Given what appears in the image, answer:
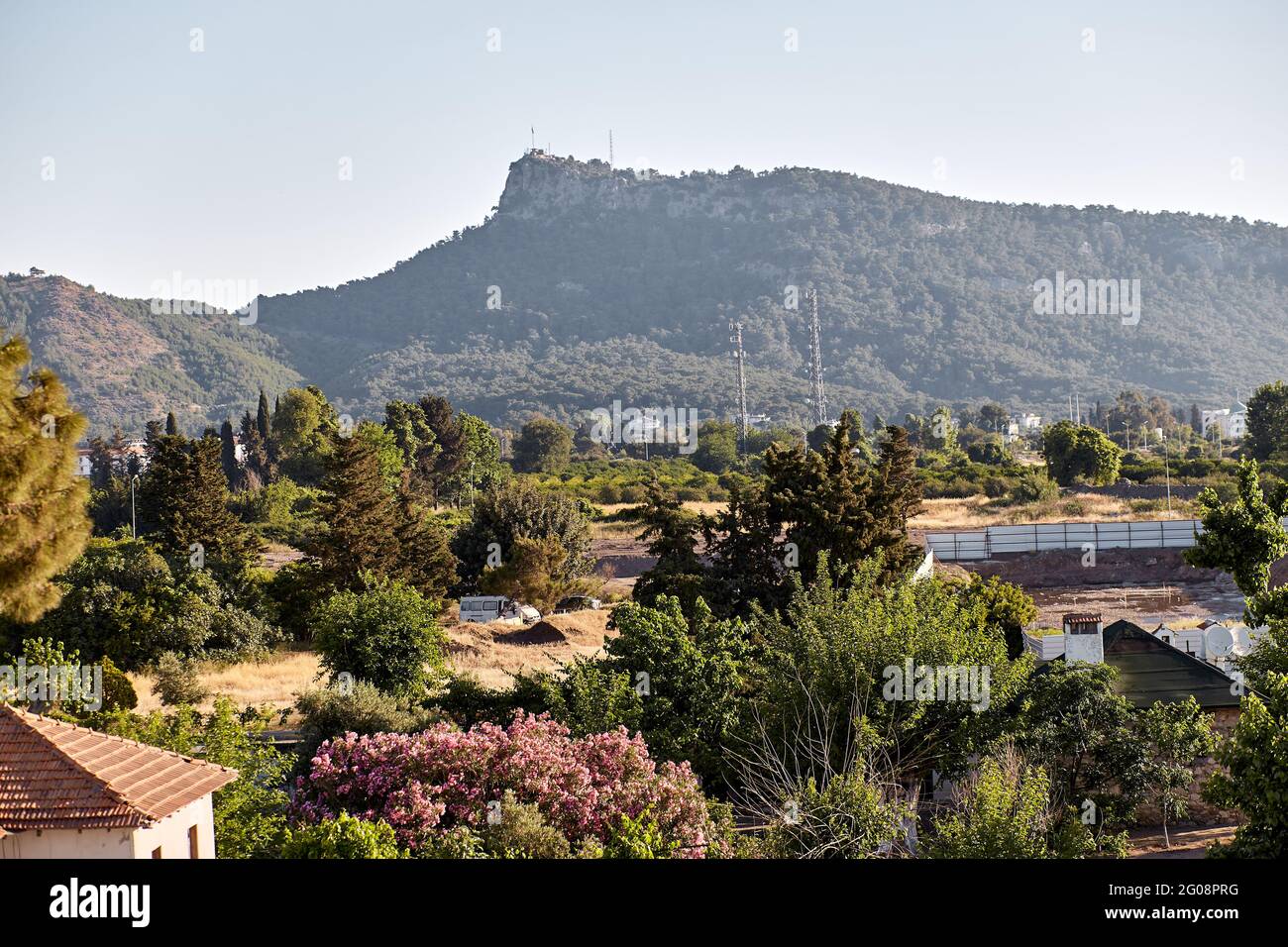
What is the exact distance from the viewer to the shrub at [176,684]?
27.1 metres

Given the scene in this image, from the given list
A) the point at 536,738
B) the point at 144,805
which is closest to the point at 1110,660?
the point at 536,738

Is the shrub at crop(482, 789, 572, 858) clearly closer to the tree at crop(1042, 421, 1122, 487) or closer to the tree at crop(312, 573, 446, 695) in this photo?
the tree at crop(312, 573, 446, 695)

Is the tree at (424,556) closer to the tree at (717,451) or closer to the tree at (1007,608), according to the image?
the tree at (1007,608)

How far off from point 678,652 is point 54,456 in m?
12.1

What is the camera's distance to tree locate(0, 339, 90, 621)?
8.76 metres

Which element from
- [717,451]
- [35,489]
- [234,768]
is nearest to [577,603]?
[234,768]

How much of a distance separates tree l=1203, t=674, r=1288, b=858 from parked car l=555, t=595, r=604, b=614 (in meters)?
31.8

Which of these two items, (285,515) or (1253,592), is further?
(285,515)

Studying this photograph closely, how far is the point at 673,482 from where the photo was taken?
8462 cm

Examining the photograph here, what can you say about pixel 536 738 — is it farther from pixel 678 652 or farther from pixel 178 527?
pixel 178 527

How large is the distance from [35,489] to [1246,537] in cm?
1792

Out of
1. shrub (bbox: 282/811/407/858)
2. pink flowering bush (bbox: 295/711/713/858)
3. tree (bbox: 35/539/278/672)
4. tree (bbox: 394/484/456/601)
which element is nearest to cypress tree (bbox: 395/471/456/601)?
tree (bbox: 394/484/456/601)

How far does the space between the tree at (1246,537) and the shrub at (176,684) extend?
65.1 feet
